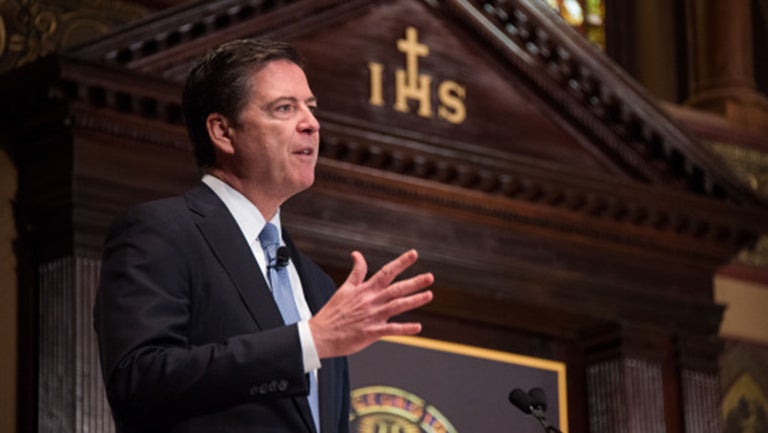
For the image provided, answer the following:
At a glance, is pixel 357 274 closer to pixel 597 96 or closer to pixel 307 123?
pixel 307 123

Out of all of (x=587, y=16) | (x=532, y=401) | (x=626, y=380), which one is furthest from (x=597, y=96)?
(x=532, y=401)

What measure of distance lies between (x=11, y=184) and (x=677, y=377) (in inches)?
133

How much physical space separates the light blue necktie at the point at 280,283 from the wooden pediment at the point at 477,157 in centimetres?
410

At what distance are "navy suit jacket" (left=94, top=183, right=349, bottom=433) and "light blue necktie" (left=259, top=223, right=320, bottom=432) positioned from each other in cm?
2

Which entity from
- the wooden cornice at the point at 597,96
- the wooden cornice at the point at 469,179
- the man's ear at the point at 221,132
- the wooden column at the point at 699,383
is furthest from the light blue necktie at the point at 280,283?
the wooden column at the point at 699,383

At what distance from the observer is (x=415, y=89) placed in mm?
8117

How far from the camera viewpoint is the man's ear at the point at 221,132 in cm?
302

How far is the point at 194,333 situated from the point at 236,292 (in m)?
0.09

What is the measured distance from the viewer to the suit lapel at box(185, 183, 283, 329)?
2855mm

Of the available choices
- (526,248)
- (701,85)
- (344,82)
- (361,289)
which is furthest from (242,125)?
(701,85)

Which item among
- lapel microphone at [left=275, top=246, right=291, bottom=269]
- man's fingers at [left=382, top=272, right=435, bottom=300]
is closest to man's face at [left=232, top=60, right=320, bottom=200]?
Answer: lapel microphone at [left=275, top=246, right=291, bottom=269]

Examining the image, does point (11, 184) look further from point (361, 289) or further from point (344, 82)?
point (361, 289)

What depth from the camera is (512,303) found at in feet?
27.0

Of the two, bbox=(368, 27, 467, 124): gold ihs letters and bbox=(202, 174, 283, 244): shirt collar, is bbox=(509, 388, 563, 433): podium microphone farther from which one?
bbox=(368, 27, 467, 124): gold ihs letters
